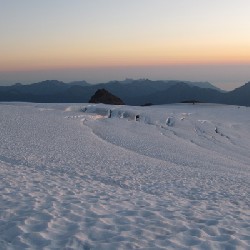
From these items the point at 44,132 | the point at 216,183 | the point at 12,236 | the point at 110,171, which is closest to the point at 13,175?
the point at 110,171

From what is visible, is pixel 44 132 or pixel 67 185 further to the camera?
pixel 44 132

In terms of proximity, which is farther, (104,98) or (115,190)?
(104,98)

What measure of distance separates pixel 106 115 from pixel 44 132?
18.6 metres

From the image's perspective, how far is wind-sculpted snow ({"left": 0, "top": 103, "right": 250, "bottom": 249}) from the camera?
819 cm

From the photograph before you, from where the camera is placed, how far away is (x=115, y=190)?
14.0m

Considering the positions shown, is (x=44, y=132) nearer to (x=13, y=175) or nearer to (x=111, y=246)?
(x=13, y=175)

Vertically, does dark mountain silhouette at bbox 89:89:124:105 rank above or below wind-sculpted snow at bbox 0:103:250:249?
above

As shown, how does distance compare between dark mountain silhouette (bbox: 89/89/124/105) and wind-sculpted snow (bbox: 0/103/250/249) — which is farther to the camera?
dark mountain silhouette (bbox: 89/89/124/105)

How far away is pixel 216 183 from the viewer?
1853 cm

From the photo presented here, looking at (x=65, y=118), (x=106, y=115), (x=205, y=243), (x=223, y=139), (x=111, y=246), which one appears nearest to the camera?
(x=111, y=246)

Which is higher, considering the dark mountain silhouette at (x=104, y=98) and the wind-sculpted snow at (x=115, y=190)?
the dark mountain silhouette at (x=104, y=98)

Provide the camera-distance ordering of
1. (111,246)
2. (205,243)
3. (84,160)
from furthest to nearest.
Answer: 1. (84,160)
2. (205,243)
3. (111,246)

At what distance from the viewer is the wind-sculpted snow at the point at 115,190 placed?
8.19 metres

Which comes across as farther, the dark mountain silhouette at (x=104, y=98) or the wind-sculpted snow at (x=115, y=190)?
the dark mountain silhouette at (x=104, y=98)
